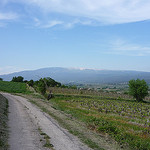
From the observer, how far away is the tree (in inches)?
2714

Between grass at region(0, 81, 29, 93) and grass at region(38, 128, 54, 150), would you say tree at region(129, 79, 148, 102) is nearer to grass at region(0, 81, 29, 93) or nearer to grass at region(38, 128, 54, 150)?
grass at region(0, 81, 29, 93)

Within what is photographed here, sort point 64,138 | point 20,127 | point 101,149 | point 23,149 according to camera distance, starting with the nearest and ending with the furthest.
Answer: point 23,149
point 101,149
point 64,138
point 20,127

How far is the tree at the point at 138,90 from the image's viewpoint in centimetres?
A: 6894

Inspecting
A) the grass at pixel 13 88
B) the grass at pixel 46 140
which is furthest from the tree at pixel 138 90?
the grass at pixel 46 140

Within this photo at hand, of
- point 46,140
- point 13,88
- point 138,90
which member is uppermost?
point 13,88

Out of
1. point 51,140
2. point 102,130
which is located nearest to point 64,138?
point 51,140

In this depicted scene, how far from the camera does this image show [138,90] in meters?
69.1

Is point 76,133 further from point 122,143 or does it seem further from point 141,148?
point 141,148

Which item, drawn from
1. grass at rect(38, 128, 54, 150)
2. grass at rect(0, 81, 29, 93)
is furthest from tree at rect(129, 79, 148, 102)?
grass at rect(38, 128, 54, 150)

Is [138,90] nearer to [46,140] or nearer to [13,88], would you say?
[13,88]

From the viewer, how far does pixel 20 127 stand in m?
13.1

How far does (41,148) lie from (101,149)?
3317 mm

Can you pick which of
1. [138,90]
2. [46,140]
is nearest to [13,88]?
[138,90]

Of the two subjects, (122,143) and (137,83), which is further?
(137,83)
